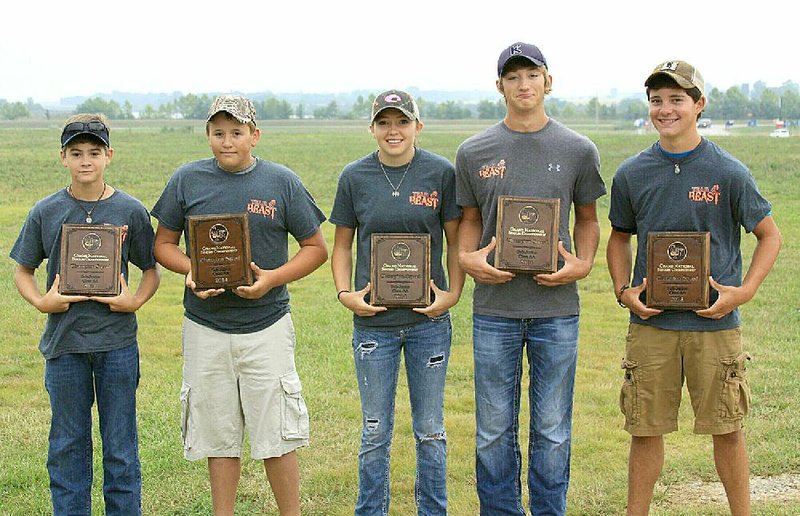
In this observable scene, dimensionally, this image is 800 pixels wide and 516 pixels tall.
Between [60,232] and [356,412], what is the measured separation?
370cm

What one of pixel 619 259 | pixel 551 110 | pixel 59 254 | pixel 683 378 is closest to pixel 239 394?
pixel 59 254

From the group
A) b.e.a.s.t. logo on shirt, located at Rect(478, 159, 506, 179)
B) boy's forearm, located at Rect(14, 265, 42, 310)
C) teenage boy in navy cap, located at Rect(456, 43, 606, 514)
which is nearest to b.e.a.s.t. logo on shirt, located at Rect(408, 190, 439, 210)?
teenage boy in navy cap, located at Rect(456, 43, 606, 514)

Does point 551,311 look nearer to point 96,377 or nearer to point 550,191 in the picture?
point 550,191

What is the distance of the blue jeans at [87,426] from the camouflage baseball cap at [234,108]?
1.35m

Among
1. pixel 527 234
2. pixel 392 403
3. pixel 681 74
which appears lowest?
pixel 392 403

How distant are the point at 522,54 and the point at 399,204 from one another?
38.7 inches

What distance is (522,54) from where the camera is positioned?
505 centimetres

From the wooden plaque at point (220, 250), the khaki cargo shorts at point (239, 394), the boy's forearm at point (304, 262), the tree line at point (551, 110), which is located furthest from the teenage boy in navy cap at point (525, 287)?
the tree line at point (551, 110)

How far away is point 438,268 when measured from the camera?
5359 mm

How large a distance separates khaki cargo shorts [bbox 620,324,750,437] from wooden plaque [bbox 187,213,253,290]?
2.09 m

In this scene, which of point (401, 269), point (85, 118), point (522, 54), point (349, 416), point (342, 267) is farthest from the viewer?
point (349, 416)

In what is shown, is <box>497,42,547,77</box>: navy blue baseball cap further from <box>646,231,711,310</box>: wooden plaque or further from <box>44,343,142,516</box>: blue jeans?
<box>44,343,142,516</box>: blue jeans

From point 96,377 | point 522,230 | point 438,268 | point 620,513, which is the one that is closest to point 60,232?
point 96,377

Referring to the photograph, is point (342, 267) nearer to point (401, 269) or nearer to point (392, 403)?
point (401, 269)
